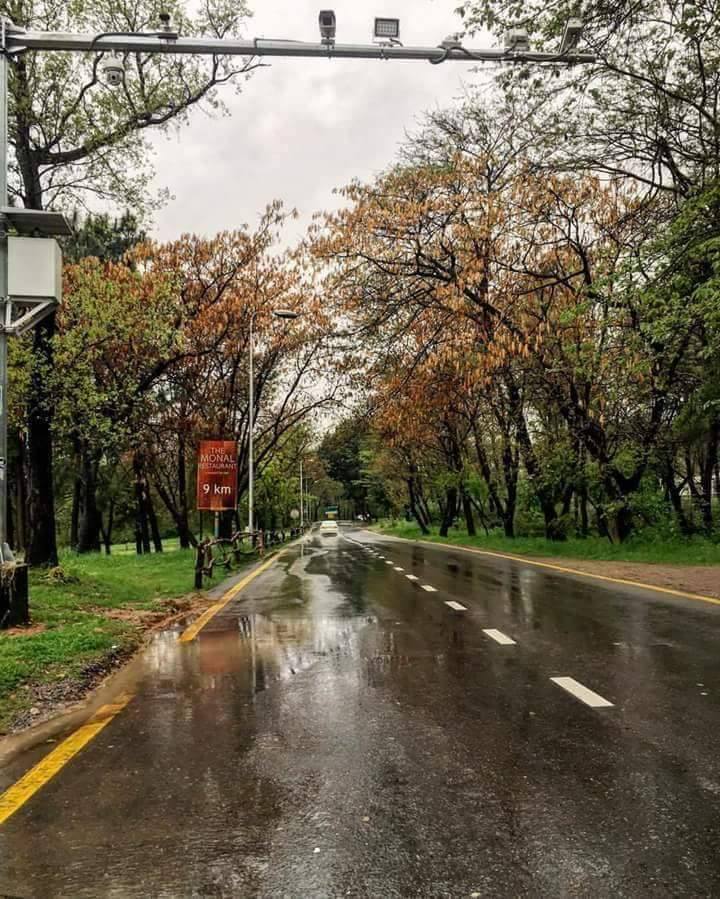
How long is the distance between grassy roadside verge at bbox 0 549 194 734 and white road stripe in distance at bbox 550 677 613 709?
4.41 meters

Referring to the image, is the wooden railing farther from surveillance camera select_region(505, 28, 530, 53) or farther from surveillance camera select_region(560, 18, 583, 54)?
surveillance camera select_region(560, 18, 583, 54)

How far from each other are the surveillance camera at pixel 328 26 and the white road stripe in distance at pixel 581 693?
293 inches

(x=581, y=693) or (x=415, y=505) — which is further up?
(x=415, y=505)

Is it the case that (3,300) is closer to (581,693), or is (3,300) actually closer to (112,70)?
(112,70)

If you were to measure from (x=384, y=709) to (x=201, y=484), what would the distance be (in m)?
21.5

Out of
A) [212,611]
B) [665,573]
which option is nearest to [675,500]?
[665,573]

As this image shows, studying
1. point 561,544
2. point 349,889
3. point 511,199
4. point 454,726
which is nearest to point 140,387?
point 511,199

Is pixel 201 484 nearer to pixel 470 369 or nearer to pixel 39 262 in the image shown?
pixel 470 369

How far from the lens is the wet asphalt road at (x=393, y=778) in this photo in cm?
351

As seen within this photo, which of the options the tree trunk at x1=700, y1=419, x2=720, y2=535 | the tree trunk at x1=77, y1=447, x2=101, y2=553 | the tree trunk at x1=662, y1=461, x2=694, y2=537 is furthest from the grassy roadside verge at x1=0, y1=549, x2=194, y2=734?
the tree trunk at x1=700, y1=419, x2=720, y2=535

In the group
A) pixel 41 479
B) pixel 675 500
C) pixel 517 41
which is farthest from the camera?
pixel 675 500

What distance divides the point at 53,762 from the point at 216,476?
21996 millimetres

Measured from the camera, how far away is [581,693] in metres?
6.64

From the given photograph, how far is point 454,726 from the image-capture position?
5746mm
